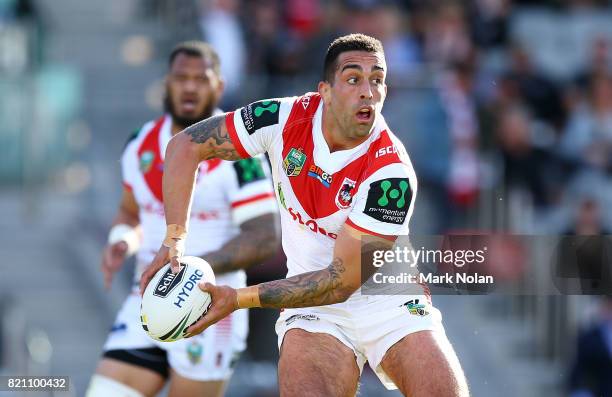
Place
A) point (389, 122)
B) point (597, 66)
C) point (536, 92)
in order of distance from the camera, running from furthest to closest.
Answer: point (597, 66)
point (536, 92)
point (389, 122)

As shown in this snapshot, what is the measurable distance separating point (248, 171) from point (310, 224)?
3.81ft

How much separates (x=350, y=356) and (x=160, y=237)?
179cm

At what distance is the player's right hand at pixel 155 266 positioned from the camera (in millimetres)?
7160

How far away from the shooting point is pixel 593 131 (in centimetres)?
1391

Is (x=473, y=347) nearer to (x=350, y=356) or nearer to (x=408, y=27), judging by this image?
(x=408, y=27)

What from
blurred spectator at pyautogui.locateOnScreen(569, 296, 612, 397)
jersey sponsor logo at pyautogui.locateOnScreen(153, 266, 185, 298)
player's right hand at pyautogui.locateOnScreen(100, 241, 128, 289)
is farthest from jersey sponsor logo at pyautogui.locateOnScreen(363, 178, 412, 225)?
blurred spectator at pyautogui.locateOnScreen(569, 296, 612, 397)

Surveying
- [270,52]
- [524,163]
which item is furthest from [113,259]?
[524,163]

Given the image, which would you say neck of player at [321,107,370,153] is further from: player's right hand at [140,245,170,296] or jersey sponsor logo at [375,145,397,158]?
player's right hand at [140,245,170,296]

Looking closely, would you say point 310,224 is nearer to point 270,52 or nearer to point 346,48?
point 346,48

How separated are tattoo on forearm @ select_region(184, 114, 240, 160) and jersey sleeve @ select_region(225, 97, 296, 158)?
1.3 inches

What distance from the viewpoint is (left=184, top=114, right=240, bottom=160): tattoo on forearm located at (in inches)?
299

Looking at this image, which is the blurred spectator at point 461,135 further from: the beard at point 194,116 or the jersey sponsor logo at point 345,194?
the jersey sponsor logo at point 345,194

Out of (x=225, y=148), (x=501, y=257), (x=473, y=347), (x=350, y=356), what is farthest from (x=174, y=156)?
(x=473, y=347)

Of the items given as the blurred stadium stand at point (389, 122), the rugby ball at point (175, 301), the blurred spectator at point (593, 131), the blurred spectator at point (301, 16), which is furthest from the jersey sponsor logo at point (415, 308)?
the blurred spectator at point (301, 16)
